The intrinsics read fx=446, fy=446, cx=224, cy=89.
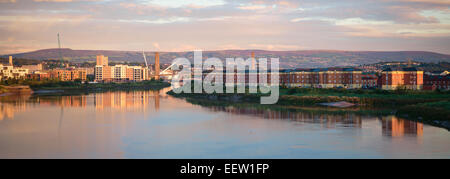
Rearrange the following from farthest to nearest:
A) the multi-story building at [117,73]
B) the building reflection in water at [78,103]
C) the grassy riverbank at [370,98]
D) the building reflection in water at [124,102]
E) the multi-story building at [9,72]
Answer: the multi-story building at [117,73] < the multi-story building at [9,72] < the building reflection in water at [124,102] < the building reflection in water at [78,103] < the grassy riverbank at [370,98]

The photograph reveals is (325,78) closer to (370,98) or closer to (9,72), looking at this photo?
(370,98)

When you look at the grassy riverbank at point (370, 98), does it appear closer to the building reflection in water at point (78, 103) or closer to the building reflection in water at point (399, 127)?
the building reflection in water at point (399, 127)

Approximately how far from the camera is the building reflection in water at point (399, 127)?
463 inches

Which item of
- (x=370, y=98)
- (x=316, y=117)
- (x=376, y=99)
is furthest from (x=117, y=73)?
(x=316, y=117)

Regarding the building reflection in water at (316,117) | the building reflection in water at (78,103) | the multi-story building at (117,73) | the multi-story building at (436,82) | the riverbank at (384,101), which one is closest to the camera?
the building reflection in water at (316,117)

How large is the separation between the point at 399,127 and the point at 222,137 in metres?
5.34

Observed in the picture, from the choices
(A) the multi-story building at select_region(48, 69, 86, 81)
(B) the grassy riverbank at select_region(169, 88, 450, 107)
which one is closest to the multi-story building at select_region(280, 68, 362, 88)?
(B) the grassy riverbank at select_region(169, 88, 450, 107)

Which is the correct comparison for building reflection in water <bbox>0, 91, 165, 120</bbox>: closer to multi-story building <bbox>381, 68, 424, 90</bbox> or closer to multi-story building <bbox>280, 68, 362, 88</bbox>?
multi-story building <bbox>280, 68, 362, 88</bbox>

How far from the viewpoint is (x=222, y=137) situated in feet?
37.8

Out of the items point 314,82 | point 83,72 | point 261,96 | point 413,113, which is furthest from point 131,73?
point 413,113

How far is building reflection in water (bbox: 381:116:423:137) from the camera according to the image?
38.6 ft

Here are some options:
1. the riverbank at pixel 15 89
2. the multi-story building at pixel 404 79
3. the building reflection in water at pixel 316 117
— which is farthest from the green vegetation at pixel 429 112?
the riverbank at pixel 15 89
